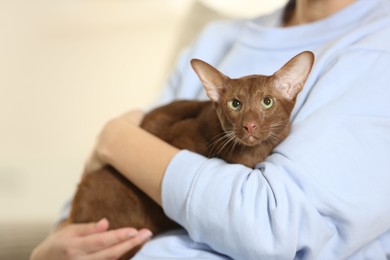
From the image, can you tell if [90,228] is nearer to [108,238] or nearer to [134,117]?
[108,238]

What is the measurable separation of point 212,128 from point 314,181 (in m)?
0.24

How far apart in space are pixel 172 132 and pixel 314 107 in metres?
0.33

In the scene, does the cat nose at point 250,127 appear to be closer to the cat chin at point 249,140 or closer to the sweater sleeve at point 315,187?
the cat chin at point 249,140

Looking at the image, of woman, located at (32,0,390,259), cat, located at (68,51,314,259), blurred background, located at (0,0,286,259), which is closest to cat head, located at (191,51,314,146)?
cat, located at (68,51,314,259)

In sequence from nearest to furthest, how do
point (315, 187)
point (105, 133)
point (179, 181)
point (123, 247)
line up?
point (315, 187) < point (179, 181) < point (123, 247) < point (105, 133)

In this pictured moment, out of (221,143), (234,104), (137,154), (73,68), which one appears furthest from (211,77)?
(73,68)

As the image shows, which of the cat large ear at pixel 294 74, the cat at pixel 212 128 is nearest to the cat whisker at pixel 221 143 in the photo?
the cat at pixel 212 128

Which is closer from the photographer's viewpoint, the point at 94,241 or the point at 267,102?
the point at 267,102

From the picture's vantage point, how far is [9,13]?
2068 millimetres

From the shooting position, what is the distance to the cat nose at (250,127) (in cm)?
71

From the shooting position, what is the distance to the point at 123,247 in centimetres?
99

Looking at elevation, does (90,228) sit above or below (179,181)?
below

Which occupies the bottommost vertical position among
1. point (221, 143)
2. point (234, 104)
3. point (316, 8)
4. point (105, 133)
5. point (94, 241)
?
point (94, 241)

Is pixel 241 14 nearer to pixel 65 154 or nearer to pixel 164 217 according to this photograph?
pixel 65 154
